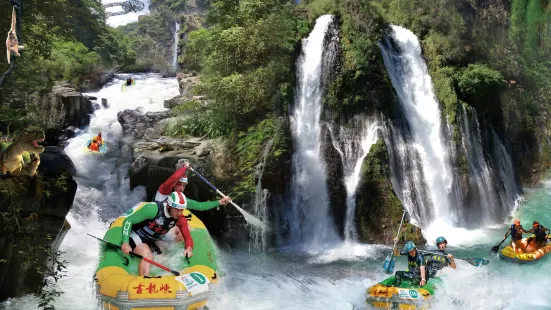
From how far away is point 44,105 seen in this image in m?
15.2

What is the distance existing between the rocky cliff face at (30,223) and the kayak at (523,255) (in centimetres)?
949

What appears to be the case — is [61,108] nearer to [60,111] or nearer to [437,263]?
[60,111]

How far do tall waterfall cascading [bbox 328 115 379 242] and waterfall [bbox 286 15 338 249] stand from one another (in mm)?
459

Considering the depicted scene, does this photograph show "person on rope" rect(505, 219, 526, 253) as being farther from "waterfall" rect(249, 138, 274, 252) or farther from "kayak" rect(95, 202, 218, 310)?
"kayak" rect(95, 202, 218, 310)

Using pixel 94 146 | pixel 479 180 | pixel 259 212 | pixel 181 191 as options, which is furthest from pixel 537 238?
pixel 94 146

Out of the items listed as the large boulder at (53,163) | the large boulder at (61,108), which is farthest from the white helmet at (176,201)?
the large boulder at (61,108)

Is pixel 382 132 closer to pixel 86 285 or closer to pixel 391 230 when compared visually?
pixel 391 230

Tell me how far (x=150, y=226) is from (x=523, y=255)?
27.9ft

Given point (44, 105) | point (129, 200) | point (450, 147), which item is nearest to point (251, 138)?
point (129, 200)

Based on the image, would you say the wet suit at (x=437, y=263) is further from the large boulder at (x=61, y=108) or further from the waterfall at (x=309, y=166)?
the large boulder at (x=61, y=108)

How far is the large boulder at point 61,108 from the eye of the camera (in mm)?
14762

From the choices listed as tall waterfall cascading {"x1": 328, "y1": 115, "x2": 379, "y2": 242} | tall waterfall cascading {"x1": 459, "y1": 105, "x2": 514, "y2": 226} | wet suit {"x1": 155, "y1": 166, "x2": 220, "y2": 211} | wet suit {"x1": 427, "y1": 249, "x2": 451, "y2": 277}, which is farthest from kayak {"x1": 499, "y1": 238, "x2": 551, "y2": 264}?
wet suit {"x1": 155, "y1": 166, "x2": 220, "y2": 211}

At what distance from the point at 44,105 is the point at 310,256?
10.1 metres

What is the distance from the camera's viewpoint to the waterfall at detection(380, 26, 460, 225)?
43.5 feet
